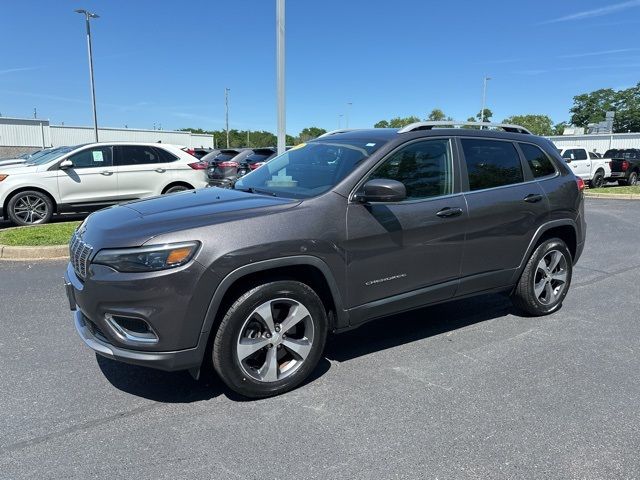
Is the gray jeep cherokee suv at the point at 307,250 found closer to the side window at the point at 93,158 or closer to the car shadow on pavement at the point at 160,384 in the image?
the car shadow on pavement at the point at 160,384

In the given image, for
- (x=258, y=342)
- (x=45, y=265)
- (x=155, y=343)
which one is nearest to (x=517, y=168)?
(x=258, y=342)

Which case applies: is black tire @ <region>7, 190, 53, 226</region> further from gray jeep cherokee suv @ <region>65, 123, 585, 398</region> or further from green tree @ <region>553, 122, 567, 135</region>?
green tree @ <region>553, 122, 567, 135</region>

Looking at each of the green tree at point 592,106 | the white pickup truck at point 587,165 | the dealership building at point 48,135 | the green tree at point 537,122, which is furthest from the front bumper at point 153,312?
the green tree at point 592,106

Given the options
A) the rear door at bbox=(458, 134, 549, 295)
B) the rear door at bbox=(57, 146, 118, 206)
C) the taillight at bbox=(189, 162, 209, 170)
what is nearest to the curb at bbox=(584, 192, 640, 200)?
the taillight at bbox=(189, 162, 209, 170)

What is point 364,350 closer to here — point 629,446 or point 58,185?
point 629,446

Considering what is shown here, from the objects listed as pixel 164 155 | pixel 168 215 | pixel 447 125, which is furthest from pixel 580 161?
pixel 168 215

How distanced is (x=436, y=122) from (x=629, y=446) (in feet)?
8.90

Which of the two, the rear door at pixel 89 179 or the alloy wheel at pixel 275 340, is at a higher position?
the rear door at pixel 89 179

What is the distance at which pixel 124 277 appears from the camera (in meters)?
2.85

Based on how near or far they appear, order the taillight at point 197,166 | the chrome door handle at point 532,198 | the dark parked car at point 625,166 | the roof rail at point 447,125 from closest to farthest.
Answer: the roof rail at point 447,125 < the chrome door handle at point 532,198 < the taillight at point 197,166 < the dark parked car at point 625,166

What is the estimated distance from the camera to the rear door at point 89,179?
9656 millimetres

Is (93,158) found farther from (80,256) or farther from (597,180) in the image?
(597,180)

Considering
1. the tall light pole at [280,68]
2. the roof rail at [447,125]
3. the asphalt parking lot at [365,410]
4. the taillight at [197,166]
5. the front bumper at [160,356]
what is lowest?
the asphalt parking lot at [365,410]

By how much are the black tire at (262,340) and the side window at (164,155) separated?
26.8 ft
